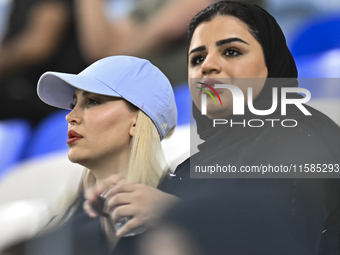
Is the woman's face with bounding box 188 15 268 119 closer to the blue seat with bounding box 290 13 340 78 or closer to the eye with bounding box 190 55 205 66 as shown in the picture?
the eye with bounding box 190 55 205 66

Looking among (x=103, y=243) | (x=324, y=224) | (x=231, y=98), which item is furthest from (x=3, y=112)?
(x=324, y=224)

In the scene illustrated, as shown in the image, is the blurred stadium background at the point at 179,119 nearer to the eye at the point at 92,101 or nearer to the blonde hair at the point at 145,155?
the blonde hair at the point at 145,155

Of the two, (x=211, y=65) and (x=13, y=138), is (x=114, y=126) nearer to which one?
(x=211, y=65)

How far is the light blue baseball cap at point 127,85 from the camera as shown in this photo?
847mm

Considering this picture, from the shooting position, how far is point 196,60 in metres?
0.98

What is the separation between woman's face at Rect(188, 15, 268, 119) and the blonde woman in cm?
12

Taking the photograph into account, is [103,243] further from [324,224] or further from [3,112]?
[3,112]

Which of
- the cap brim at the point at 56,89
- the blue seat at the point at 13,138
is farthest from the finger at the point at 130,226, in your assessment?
the blue seat at the point at 13,138

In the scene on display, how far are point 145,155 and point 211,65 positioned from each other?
0.95 ft

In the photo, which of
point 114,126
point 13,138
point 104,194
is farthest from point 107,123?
point 13,138

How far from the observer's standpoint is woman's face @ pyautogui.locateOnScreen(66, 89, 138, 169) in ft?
2.74

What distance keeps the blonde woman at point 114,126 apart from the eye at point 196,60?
0.11 metres

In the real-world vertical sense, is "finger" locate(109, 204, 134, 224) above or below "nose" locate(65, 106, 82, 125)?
below

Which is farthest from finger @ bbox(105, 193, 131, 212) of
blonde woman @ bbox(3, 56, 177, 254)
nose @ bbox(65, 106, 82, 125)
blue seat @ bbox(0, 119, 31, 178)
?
blue seat @ bbox(0, 119, 31, 178)
